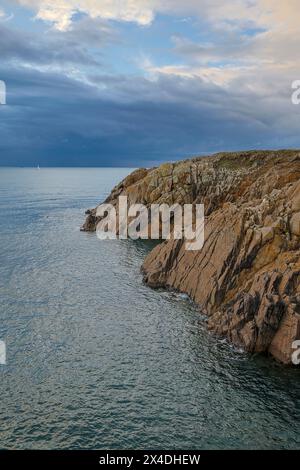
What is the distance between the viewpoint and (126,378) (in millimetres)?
47062

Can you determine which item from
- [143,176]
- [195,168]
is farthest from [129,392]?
[143,176]

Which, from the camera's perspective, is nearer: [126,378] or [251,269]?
[126,378]

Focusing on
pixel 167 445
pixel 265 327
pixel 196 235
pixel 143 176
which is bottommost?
pixel 167 445

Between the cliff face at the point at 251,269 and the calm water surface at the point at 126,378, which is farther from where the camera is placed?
the cliff face at the point at 251,269

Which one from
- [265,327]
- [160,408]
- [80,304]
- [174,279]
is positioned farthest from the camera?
[174,279]

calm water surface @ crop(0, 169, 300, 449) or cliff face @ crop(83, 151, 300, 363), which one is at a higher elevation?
cliff face @ crop(83, 151, 300, 363)

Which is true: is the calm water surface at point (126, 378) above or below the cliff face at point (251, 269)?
below

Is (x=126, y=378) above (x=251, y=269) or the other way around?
the other way around

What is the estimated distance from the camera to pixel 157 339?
57.0 m

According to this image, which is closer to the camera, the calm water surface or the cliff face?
the calm water surface

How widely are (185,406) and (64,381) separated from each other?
45.4ft

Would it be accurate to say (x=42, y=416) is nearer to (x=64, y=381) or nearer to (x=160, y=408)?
(x=64, y=381)

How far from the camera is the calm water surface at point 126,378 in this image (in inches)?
1489

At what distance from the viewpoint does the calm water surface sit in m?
37.8
